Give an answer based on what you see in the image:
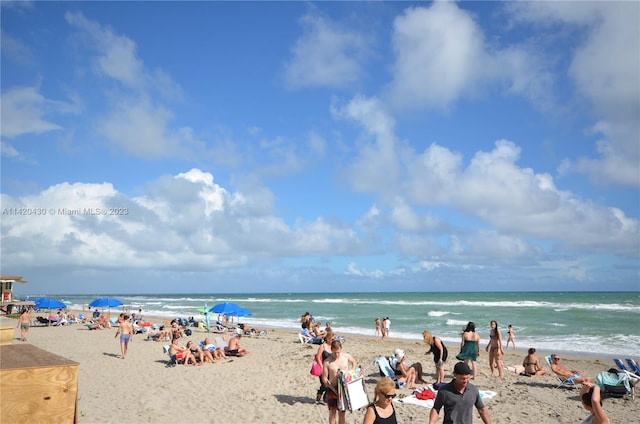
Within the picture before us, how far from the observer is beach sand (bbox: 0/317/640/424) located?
799 centimetres

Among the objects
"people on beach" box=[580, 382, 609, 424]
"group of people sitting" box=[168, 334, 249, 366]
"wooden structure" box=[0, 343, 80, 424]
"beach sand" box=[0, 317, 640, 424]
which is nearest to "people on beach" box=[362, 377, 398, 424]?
"people on beach" box=[580, 382, 609, 424]

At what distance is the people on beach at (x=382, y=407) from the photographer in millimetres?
4230

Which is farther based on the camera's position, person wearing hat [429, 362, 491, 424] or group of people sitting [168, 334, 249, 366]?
group of people sitting [168, 334, 249, 366]

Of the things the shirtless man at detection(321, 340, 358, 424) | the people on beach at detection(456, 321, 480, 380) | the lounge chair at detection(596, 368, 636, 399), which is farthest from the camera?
the people on beach at detection(456, 321, 480, 380)

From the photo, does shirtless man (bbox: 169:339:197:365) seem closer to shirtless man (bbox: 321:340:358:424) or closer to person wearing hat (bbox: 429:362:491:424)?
shirtless man (bbox: 321:340:358:424)

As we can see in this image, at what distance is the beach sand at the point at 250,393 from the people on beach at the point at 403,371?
375mm

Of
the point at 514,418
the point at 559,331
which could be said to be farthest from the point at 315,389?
the point at 559,331

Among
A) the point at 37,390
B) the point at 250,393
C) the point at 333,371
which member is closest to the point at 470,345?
the point at 333,371

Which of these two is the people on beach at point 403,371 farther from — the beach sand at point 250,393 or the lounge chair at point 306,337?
the lounge chair at point 306,337

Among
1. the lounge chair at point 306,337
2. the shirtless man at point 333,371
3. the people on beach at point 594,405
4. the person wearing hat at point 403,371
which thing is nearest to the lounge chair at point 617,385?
the person wearing hat at point 403,371

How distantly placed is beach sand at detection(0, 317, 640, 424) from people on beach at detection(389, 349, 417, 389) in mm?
375

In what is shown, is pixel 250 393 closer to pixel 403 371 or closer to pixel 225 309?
pixel 403 371

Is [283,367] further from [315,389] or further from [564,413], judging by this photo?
[564,413]

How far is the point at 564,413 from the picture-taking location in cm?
848
